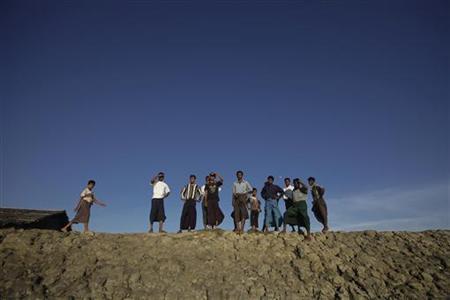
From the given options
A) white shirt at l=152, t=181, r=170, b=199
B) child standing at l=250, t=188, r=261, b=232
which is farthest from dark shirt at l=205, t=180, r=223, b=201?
child standing at l=250, t=188, r=261, b=232

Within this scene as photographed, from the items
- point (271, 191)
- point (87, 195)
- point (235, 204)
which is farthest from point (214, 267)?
point (87, 195)

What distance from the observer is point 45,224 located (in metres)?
16.9

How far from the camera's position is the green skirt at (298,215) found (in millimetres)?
12125

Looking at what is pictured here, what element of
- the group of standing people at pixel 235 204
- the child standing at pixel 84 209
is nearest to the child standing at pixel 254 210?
the group of standing people at pixel 235 204

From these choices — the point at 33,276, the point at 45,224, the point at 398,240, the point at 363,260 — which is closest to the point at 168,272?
the point at 33,276

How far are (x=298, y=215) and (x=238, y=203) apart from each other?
2.26 metres

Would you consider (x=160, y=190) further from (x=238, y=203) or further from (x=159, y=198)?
(x=238, y=203)

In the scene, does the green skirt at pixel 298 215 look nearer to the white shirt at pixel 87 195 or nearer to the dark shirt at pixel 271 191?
the dark shirt at pixel 271 191

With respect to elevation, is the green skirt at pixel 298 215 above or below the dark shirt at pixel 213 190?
below

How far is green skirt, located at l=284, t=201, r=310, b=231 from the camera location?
39.8 feet

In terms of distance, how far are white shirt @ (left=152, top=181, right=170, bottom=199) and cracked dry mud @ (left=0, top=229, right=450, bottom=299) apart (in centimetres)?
162

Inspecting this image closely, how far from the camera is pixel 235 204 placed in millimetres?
12711

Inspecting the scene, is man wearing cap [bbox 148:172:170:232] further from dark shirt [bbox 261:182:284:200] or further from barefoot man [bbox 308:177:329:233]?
barefoot man [bbox 308:177:329:233]

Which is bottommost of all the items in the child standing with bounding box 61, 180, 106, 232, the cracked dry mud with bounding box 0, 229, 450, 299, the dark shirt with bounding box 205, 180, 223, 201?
the cracked dry mud with bounding box 0, 229, 450, 299
